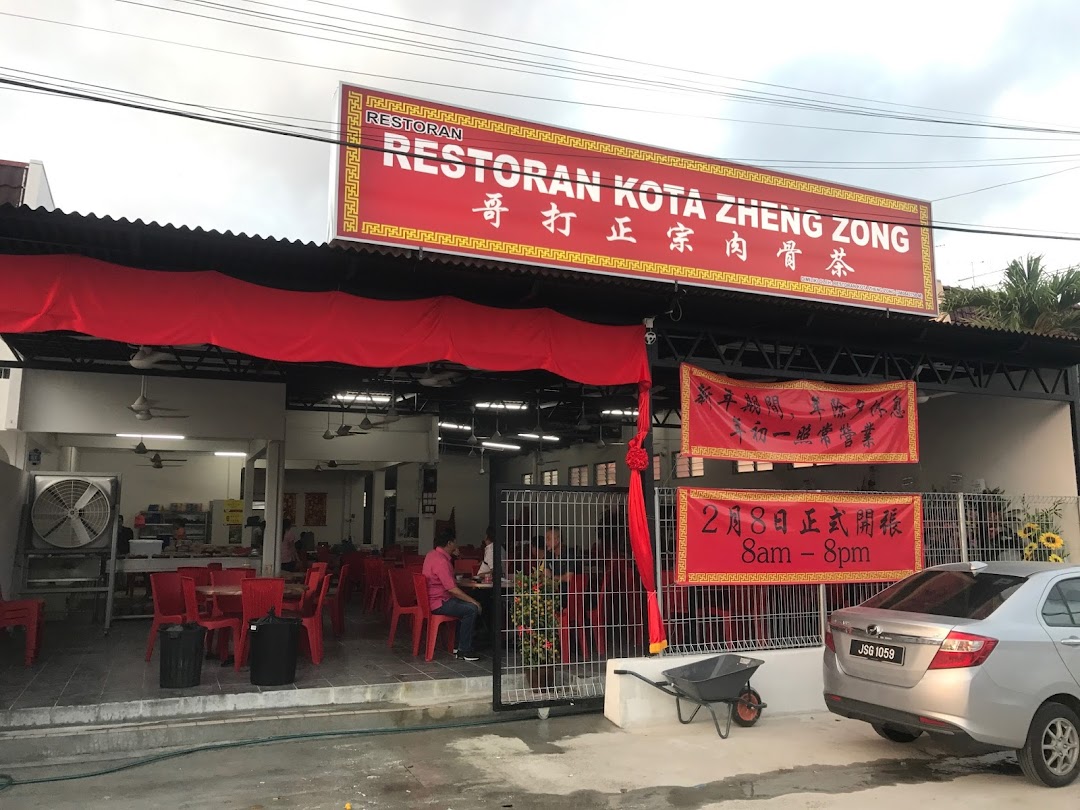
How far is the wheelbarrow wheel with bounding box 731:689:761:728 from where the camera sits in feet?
21.7

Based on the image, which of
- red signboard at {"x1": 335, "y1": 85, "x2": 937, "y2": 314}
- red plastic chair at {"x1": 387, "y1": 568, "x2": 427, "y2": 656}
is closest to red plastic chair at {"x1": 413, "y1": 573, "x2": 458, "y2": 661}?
red plastic chair at {"x1": 387, "y1": 568, "x2": 427, "y2": 656}

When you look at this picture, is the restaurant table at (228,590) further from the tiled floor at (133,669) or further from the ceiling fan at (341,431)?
the ceiling fan at (341,431)

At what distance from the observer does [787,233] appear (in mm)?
8438

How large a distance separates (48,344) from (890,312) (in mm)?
9762

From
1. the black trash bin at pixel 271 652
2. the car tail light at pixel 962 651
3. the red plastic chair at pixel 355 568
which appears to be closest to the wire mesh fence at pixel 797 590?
the car tail light at pixel 962 651

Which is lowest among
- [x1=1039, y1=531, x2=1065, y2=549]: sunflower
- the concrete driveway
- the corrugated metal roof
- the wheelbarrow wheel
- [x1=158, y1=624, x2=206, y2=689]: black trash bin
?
the concrete driveway

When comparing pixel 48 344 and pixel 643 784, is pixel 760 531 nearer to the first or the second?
pixel 643 784

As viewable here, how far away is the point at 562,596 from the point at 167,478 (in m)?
14.9

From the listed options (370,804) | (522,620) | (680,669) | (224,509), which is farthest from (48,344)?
(224,509)

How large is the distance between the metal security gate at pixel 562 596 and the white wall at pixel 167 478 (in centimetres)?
1417

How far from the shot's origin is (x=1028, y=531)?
29.9ft

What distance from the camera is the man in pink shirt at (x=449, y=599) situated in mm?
7863

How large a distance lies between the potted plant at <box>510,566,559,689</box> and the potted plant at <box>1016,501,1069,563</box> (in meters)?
5.85

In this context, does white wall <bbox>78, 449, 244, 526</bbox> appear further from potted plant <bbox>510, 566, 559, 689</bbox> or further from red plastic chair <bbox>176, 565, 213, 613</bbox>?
potted plant <bbox>510, 566, 559, 689</bbox>
